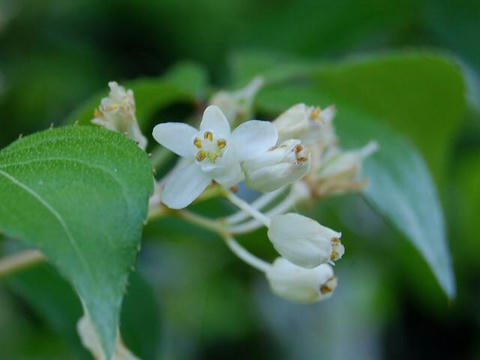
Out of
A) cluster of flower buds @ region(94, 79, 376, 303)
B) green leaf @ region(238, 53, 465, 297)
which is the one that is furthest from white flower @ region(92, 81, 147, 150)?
green leaf @ region(238, 53, 465, 297)

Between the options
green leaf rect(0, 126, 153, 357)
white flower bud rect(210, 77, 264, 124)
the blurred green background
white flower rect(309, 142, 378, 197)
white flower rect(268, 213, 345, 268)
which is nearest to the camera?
green leaf rect(0, 126, 153, 357)

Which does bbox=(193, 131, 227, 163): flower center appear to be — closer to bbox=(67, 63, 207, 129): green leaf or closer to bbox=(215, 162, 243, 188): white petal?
bbox=(215, 162, 243, 188): white petal

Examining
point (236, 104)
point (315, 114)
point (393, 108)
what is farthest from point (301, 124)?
point (393, 108)

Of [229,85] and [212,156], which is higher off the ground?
[229,85]

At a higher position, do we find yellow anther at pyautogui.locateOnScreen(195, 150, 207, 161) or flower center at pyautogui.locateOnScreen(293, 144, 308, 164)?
yellow anther at pyautogui.locateOnScreen(195, 150, 207, 161)

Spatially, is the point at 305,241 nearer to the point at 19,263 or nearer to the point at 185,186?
the point at 185,186

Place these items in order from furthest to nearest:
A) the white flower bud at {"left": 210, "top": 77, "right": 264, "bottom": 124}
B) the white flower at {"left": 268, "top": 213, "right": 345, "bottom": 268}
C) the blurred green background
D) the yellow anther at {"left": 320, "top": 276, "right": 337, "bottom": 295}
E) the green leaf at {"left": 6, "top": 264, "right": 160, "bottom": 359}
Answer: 1. the blurred green background
2. the green leaf at {"left": 6, "top": 264, "right": 160, "bottom": 359}
3. the white flower bud at {"left": 210, "top": 77, "right": 264, "bottom": 124}
4. the yellow anther at {"left": 320, "top": 276, "right": 337, "bottom": 295}
5. the white flower at {"left": 268, "top": 213, "right": 345, "bottom": 268}
